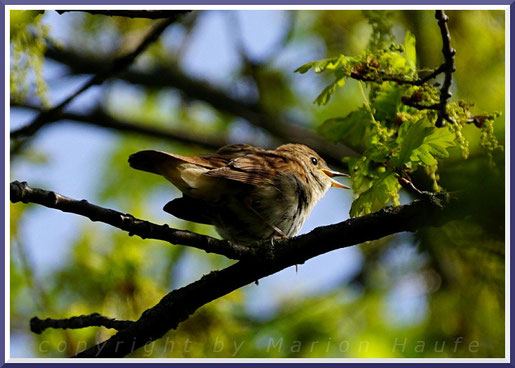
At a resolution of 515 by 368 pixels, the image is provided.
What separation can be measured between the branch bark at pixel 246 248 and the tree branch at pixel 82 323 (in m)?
0.08

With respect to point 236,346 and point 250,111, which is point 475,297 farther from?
point 250,111

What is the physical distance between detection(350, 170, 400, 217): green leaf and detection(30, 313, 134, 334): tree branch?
131 centimetres

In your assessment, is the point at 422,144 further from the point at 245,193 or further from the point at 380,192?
the point at 245,193

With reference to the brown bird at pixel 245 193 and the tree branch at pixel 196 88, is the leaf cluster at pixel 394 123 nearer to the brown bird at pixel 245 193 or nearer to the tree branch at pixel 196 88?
the brown bird at pixel 245 193

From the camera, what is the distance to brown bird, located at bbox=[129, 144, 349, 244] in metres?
4.10

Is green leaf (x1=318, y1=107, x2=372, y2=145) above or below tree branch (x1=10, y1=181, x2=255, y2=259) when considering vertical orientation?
above

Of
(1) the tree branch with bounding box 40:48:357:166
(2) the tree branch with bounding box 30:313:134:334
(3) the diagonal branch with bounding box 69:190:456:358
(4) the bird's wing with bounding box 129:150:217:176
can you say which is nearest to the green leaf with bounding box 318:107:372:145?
(3) the diagonal branch with bounding box 69:190:456:358

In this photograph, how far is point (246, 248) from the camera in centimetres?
344

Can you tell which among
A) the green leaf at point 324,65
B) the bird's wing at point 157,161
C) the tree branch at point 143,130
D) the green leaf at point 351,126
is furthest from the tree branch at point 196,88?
the green leaf at point 324,65

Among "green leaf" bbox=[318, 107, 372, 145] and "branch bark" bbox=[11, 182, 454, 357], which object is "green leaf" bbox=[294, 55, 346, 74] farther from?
"branch bark" bbox=[11, 182, 454, 357]

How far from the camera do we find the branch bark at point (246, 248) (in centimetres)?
291

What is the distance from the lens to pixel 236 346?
4.71 meters

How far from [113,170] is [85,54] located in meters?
1.12

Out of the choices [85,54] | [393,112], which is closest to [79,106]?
[85,54]
